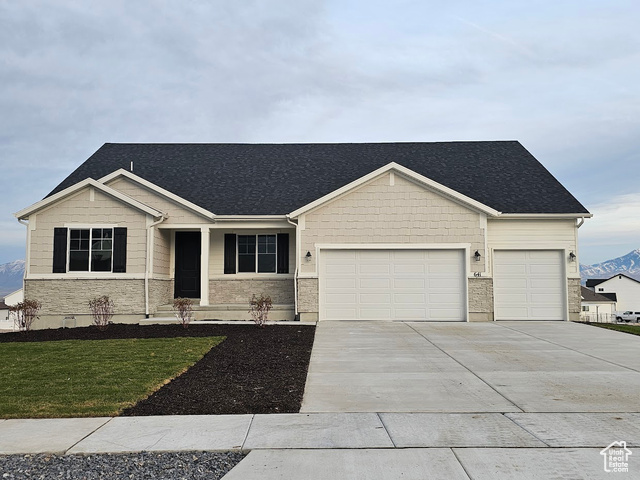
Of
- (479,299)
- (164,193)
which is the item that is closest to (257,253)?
(164,193)

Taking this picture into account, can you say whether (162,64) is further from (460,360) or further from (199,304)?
(460,360)

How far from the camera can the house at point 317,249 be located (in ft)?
53.1

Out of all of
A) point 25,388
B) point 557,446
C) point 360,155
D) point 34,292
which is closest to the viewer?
point 557,446

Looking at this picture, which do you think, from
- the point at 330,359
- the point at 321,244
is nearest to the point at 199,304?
the point at 321,244

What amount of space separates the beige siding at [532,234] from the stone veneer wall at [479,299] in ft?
4.55

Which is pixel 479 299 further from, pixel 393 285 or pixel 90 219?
pixel 90 219

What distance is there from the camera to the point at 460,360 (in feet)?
32.4

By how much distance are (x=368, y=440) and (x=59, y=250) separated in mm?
13879

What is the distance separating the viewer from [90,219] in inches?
642

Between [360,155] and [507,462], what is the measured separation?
1757 cm

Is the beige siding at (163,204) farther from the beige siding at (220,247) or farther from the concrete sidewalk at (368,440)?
the concrete sidewalk at (368,440)

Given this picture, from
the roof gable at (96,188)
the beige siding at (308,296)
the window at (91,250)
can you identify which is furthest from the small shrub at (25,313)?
the beige siding at (308,296)

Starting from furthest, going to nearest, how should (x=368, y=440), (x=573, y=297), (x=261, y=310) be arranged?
(x=573, y=297)
(x=261, y=310)
(x=368, y=440)

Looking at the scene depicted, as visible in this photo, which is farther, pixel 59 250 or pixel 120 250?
pixel 120 250
